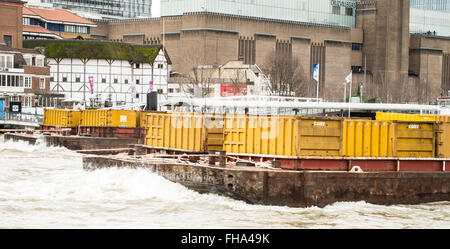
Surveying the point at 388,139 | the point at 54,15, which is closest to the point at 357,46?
the point at 54,15

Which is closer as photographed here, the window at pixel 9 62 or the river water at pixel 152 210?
the river water at pixel 152 210

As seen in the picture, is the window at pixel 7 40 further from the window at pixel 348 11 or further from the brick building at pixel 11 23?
the window at pixel 348 11

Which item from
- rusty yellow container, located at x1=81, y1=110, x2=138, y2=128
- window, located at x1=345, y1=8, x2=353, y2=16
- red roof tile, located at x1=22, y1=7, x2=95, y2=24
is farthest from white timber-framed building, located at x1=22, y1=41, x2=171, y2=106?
window, located at x1=345, y1=8, x2=353, y2=16

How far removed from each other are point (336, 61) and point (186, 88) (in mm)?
58410

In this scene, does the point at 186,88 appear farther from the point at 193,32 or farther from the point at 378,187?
the point at 378,187

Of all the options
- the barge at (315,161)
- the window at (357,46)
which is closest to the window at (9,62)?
the barge at (315,161)

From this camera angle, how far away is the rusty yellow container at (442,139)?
116 ft

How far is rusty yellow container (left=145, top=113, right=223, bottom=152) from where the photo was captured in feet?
124

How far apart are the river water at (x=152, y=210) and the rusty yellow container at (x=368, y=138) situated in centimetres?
216

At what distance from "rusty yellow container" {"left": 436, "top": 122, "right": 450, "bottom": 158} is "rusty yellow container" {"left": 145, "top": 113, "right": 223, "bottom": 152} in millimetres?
9322

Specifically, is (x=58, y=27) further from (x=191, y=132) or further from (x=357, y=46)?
(x=191, y=132)

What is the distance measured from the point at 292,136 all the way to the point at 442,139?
690cm

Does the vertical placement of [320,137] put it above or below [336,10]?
below

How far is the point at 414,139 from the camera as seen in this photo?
35.2 m
